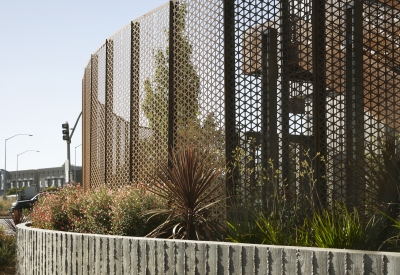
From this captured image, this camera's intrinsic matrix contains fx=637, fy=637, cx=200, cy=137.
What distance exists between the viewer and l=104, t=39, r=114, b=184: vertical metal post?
14.5m

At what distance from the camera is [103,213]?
9.48m

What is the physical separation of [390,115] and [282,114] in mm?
1511

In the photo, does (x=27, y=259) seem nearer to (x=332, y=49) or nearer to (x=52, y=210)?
(x=52, y=210)

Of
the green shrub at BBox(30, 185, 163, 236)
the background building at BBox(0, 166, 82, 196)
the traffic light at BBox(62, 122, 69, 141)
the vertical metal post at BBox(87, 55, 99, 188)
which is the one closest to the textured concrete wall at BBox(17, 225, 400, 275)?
the green shrub at BBox(30, 185, 163, 236)

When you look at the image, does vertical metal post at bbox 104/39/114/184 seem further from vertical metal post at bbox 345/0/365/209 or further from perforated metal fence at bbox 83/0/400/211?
vertical metal post at bbox 345/0/365/209

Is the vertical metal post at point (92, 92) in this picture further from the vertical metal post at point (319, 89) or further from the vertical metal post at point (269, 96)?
the vertical metal post at point (319, 89)

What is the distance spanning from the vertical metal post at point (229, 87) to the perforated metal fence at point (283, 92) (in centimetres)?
2

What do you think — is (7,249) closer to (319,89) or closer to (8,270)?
(8,270)

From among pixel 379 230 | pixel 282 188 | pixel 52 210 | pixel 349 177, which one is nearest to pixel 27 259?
pixel 52 210

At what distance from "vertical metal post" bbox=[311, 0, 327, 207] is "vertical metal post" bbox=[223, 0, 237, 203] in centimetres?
137

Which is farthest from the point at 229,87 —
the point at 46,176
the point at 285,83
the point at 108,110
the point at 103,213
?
the point at 46,176

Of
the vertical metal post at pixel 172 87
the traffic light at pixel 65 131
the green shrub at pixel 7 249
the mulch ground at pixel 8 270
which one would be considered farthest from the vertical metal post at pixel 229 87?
the traffic light at pixel 65 131

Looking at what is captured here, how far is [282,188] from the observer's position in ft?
28.4

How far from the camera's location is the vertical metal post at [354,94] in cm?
822
